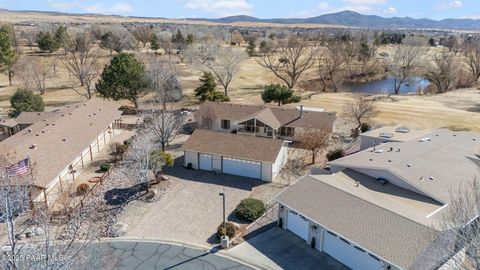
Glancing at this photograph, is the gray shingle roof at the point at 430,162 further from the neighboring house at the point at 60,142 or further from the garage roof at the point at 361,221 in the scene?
the neighboring house at the point at 60,142

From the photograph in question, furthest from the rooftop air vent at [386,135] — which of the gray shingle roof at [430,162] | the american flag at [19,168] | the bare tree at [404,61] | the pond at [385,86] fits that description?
the pond at [385,86]

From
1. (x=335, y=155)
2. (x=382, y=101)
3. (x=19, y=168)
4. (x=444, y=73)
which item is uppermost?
(x=444, y=73)

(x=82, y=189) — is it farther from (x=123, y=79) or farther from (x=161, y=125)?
(x=123, y=79)

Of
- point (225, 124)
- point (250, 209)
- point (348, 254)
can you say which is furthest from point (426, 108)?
point (348, 254)

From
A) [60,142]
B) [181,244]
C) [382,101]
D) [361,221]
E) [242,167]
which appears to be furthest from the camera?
[382,101]

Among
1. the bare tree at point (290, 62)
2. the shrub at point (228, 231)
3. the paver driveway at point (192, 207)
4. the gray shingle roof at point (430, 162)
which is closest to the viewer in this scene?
the shrub at point (228, 231)

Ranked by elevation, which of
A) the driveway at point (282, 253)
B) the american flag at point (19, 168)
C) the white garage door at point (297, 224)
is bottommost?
the driveway at point (282, 253)
